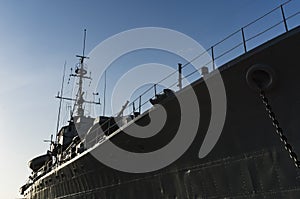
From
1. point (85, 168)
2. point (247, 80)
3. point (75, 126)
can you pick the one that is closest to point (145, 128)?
point (247, 80)

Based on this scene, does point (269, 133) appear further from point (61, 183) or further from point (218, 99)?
point (61, 183)

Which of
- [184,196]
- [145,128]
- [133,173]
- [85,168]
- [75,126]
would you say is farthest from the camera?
[75,126]

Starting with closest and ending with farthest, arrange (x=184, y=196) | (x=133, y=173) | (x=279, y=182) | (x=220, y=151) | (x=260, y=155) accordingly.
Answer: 1. (x=279, y=182)
2. (x=260, y=155)
3. (x=220, y=151)
4. (x=184, y=196)
5. (x=133, y=173)

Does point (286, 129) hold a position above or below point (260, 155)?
above

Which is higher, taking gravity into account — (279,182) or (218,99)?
(218,99)

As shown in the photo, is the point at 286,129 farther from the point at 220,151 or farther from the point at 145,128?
the point at 145,128

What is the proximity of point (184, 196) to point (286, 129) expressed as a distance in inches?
106

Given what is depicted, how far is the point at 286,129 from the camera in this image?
4.83 meters

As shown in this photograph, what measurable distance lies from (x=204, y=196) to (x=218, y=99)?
193 cm

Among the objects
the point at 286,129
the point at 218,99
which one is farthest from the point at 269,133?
the point at 218,99

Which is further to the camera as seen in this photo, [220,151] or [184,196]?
[184,196]

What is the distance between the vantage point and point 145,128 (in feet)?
25.0

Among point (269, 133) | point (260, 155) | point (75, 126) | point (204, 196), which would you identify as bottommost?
point (204, 196)

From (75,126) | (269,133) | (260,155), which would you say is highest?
(75,126)
